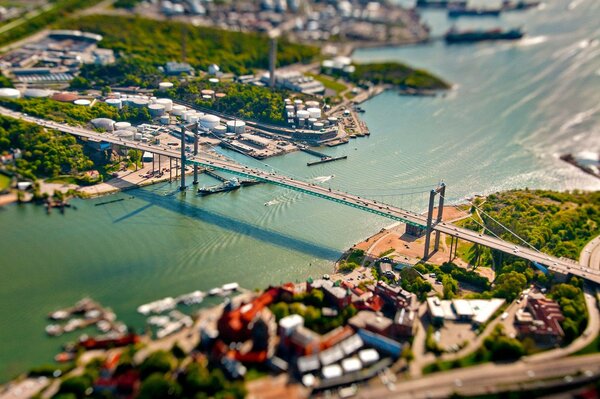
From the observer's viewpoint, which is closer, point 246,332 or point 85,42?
point 246,332

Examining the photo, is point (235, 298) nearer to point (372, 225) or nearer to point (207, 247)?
point (207, 247)

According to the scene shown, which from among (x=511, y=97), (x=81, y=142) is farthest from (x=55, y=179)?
(x=511, y=97)

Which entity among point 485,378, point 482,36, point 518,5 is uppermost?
point 518,5

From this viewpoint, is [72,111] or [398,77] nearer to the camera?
[72,111]

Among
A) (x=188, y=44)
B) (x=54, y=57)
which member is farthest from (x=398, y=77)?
(x=54, y=57)

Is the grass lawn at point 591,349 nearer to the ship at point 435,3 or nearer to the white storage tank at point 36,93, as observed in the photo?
the white storage tank at point 36,93

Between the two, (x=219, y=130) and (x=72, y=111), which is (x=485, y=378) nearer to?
(x=219, y=130)
